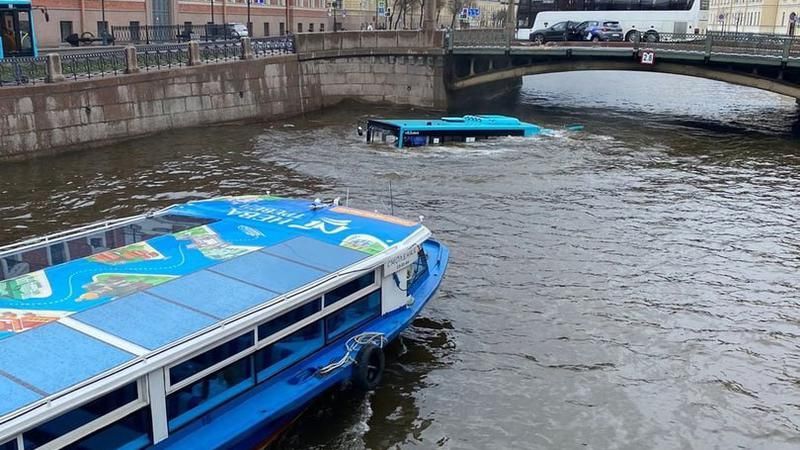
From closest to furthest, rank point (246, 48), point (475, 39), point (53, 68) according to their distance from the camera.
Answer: point (53, 68), point (246, 48), point (475, 39)

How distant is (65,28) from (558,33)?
27223mm

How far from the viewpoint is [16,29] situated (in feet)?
89.1

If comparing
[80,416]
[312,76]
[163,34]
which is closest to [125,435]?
[80,416]

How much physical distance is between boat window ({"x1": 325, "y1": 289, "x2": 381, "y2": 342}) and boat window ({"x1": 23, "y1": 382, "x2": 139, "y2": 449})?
10.0 feet

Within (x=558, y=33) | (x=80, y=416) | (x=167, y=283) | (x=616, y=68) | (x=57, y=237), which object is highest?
(x=558, y=33)

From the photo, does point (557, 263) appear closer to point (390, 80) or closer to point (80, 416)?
point (80, 416)

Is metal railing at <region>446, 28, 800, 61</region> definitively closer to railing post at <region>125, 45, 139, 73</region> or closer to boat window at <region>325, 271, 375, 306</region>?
railing post at <region>125, 45, 139, 73</region>

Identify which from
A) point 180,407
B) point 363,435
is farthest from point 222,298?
point 363,435

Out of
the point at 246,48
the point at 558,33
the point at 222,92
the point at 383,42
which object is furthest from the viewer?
the point at 558,33

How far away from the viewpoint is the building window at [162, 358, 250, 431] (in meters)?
7.91

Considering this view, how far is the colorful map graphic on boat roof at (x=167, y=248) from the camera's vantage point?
8.82 metres

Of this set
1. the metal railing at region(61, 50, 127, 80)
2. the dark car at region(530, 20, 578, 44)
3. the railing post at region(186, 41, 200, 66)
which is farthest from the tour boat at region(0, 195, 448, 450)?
the dark car at region(530, 20, 578, 44)

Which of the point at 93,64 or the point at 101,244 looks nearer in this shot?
the point at 101,244

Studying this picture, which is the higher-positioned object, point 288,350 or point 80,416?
point 80,416
